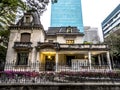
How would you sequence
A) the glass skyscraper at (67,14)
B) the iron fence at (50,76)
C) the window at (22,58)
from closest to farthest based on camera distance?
1. the iron fence at (50,76)
2. the window at (22,58)
3. the glass skyscraper at (67,14)

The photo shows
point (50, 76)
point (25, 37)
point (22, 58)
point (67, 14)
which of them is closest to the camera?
point (50, 76)

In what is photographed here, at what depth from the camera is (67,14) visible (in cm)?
8594

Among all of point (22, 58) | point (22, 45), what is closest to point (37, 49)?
point (22, 45)

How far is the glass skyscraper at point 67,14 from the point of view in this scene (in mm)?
84250

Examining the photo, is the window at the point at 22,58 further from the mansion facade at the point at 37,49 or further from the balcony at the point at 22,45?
the balcony at the point at 22,45

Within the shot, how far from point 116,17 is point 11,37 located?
57915 mm

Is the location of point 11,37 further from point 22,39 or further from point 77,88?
point 77,88

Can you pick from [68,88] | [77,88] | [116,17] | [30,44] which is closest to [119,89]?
[77,88]

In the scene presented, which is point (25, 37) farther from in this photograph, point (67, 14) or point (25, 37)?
point (67, 14)

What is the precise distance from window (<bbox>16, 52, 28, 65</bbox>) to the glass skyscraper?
62837 millimetres

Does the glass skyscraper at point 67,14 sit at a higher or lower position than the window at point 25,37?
higher

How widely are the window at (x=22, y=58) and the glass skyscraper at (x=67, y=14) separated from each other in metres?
62.8

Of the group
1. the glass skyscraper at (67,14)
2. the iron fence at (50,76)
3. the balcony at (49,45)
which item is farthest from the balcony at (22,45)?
the glass skyscraper at (67,14)

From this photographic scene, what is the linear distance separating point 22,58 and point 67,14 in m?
68.8
